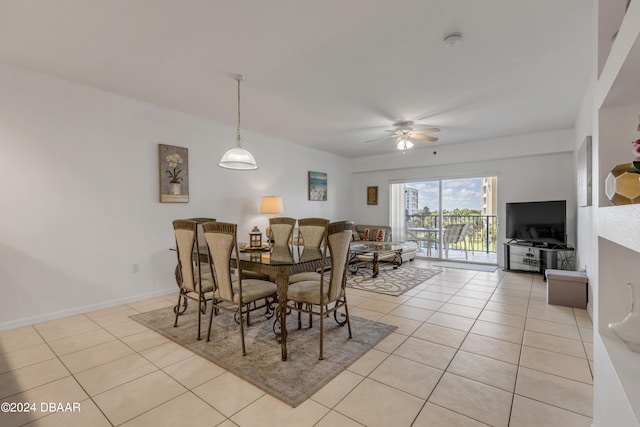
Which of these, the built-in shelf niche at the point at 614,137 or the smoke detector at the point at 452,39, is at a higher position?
the smoke detector at the point at 452,39

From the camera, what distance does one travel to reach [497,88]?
11.3 feet

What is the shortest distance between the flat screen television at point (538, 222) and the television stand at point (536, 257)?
0.43 ft

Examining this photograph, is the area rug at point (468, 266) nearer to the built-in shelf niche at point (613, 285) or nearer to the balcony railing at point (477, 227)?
the balcony railing at point (477, 227)

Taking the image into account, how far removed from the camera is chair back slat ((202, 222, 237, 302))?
93.5 inches

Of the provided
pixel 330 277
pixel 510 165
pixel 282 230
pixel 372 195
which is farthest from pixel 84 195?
pixel 510 165

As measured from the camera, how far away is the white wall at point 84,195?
9.77ft

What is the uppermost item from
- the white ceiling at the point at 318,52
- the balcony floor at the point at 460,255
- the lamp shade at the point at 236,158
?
the white ceiling at the point at 318,52

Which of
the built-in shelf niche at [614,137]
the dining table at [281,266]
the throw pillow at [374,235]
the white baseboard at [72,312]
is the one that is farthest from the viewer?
the throw pillow at [374,235]

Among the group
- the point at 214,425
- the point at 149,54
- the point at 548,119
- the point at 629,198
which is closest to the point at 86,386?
the point at 214,425

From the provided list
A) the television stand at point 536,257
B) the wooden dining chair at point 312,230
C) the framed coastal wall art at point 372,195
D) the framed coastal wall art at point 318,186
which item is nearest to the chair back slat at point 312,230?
the wooden dining chair at point 312,230

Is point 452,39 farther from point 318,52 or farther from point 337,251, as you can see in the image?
point 337,251

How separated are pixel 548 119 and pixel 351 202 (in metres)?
4.69

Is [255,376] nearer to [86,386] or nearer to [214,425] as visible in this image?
[214,425]

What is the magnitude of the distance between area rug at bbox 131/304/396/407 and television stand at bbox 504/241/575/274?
12.7ft
